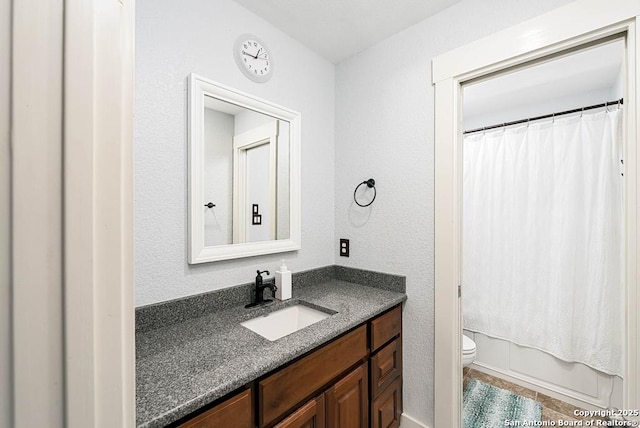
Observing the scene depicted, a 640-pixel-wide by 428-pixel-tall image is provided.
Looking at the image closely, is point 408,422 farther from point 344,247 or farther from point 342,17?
point 342,17

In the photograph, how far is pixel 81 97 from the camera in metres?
0.35

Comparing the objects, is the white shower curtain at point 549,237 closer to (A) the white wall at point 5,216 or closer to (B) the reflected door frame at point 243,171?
(B) the reflected door frame at point 243,171

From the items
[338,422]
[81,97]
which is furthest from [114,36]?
[338,422]

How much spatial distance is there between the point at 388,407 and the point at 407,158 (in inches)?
56.7

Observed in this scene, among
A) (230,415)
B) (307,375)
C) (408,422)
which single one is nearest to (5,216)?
(230,415)

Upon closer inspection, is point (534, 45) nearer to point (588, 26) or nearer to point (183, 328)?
point (588, 26)

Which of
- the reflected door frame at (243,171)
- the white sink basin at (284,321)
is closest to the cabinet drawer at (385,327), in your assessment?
the white sink basin at (284,321)

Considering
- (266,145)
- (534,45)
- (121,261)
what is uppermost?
(534,45)

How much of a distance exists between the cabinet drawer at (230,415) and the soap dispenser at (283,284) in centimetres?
66

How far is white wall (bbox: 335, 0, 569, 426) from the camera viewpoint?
151cm

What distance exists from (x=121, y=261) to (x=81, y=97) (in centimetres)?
23

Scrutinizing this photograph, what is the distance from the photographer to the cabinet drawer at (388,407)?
1.39m

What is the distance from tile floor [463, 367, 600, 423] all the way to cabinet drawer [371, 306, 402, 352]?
1169mm

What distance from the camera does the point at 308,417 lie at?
1.03 meters
